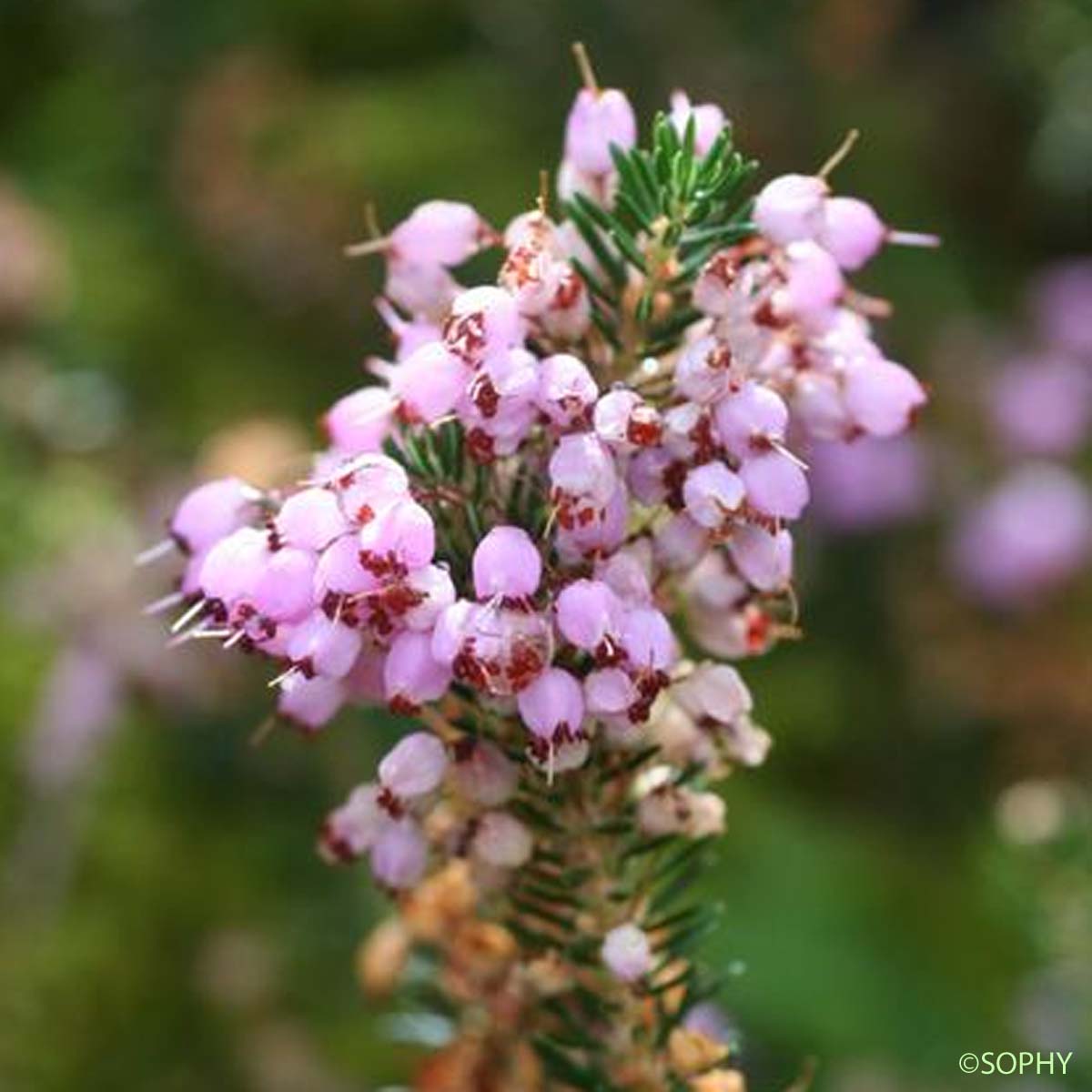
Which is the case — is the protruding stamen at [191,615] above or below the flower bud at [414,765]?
above

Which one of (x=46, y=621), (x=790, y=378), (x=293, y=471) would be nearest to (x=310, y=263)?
(x=46, y=621)

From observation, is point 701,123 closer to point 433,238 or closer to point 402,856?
point 433,238

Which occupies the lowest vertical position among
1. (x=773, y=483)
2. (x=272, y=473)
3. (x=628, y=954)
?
(x=628, y=954)

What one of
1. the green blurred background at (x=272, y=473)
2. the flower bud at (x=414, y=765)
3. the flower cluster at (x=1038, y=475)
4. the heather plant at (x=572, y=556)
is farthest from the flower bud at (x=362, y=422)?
the flower cluster at (x=1038, y=475)

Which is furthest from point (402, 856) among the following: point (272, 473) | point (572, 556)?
point (272, 473)

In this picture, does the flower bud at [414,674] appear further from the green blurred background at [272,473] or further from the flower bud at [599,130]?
the green blurred background at [272,473]

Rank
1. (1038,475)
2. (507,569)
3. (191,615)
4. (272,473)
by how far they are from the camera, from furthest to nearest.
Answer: (1038,475) → (272,473) → (191,615) → (507,569)

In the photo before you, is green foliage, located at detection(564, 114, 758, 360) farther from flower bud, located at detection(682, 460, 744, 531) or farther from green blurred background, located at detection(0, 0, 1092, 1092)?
green blurred background, located at detection(0, 0, 1092, 1092)
